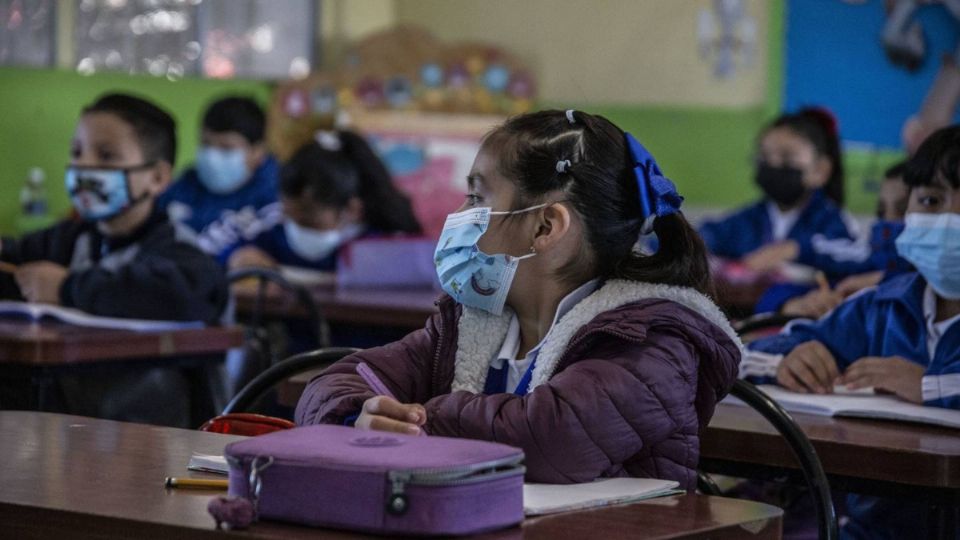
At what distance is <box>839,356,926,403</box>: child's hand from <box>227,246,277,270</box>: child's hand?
2.95 m

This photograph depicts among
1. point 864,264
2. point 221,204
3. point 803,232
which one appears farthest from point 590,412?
point 221,204

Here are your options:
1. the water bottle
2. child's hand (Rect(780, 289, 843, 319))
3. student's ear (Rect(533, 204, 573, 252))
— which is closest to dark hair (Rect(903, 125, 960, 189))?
child's hand (Rect(780, 289, 843, 319))

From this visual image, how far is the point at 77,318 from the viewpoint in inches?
135

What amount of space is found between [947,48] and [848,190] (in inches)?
29.7

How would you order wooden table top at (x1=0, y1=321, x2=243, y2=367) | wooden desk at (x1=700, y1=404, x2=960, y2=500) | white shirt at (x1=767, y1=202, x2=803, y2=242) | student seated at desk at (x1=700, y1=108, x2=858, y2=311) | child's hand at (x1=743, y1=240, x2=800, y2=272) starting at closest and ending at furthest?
wooden desk at (x1=700, y1=404, x2=960, y2=500)
wooden table top at (x1=0, y1=321, x2=243, y2=367)
child's hand at (x1=743, y1=240, x2=800, y2=272)
student seated at desk at (x1=700, y1=108, x2=858, y2=311)
white shirt at (x1=767, y1=202, x2=803, y2=242)

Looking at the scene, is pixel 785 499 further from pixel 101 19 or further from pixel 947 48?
pixel 101 19

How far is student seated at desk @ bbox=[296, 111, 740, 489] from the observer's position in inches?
69.3

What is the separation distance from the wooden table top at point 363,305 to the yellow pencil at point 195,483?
7.77 ft

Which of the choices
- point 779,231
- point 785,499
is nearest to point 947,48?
point 779,231

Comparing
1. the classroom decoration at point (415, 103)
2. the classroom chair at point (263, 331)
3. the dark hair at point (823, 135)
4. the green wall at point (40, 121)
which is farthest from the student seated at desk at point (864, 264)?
the green wall at point (40, 121)

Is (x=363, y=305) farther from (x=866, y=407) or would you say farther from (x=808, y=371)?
(x=866, y=407)

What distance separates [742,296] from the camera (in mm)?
4984

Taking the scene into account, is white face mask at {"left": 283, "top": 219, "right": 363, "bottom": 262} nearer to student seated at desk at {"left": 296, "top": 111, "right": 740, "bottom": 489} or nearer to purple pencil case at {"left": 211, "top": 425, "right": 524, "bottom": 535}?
student seated at desk at {"left": 296, "top": 111, "right": 740, "bottom": 489}

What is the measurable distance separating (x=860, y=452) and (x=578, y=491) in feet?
2.07
